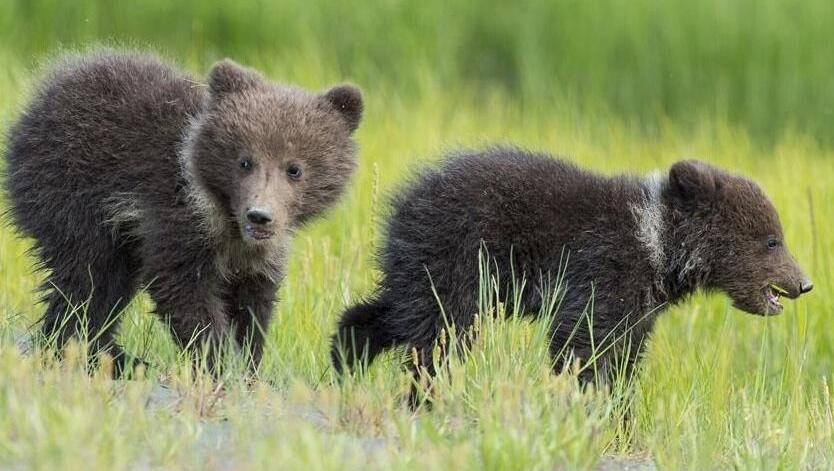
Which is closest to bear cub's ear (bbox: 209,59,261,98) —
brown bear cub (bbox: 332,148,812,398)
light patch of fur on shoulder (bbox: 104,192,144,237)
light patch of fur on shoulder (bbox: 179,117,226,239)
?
light patch of fur on shoulder (bbox: 179,117,226,239)

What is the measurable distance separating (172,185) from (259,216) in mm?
558

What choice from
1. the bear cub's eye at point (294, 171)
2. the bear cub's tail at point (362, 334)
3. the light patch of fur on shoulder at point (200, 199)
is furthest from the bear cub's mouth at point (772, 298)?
the light patch of fur on shoulder at point (200, 199)

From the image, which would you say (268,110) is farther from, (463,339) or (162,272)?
(463,339)

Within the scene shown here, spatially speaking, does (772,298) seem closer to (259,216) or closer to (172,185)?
(259,216)

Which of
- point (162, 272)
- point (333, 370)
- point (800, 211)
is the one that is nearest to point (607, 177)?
point (333, 370)

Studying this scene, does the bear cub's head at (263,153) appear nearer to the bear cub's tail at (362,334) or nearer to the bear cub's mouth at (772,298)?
the bear cub's tail at (362,334)

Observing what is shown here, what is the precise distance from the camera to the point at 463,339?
5.93 m

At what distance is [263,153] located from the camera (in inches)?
236

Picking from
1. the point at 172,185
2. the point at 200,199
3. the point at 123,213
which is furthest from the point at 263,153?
the point at 123,213

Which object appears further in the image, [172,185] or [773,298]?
[773,298]

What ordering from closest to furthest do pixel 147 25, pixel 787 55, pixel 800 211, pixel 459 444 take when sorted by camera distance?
pixel 459 444 → pixel 800 211 → pixel 147 25 → pixel 787 55

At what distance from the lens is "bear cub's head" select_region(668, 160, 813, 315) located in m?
6.26

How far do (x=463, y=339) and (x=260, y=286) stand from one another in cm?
102

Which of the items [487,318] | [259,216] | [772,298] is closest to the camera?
[487,318]
